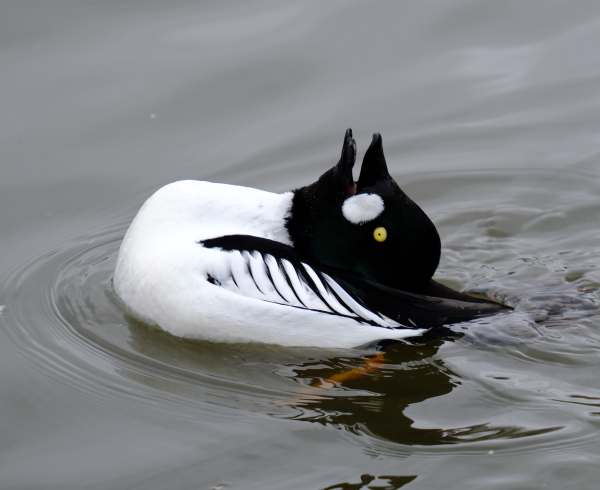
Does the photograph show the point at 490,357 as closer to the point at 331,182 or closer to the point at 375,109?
the point at 331,182

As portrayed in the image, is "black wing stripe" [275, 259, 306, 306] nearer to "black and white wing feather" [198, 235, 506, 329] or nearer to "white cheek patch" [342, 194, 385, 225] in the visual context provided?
"black and white wing feather" [198, 235, 506, 329]

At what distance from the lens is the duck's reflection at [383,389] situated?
19.9ft

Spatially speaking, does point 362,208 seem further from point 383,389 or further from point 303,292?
point 383,389

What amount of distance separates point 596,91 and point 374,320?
441cm

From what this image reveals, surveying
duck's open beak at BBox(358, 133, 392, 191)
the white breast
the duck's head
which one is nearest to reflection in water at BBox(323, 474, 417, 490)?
the white breast

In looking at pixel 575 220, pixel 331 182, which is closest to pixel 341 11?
pixel 575 220

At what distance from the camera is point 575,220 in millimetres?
8344

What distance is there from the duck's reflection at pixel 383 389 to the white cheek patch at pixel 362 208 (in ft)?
2.65

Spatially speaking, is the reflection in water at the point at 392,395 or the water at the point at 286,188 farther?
the reflection in water at the point at 392,395

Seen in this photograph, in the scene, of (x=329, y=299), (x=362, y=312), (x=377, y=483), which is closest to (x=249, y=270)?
(x=329, y=299)

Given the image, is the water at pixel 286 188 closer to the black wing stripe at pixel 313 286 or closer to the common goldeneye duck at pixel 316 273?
the common goldeneye duck at pixel 316 273

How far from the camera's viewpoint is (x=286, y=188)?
8.99 meters

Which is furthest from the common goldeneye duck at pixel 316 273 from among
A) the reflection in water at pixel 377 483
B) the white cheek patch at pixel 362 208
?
the reflection in water at pixel 377 483

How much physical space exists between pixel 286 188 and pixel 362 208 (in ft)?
7.98
